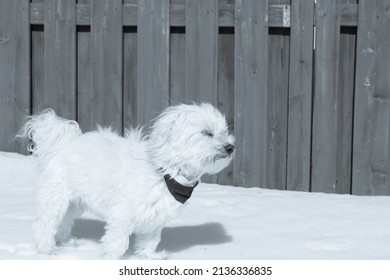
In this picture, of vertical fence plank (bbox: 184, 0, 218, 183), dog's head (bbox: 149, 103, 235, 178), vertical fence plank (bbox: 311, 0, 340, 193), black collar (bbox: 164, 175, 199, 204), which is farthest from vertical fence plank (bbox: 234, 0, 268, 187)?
black collar (bbox: 164, 175, 199, 204)

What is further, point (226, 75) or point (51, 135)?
point (226, 75)

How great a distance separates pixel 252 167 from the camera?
691 cm

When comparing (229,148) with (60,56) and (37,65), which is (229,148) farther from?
(37,65)

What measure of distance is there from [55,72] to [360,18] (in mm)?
2981

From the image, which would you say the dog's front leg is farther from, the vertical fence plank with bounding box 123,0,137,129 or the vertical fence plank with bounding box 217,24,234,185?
the vertical fence plank with bounding box 123,0,137,129

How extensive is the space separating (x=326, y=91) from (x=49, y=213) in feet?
10.1

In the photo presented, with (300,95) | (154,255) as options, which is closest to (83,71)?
(300,95)

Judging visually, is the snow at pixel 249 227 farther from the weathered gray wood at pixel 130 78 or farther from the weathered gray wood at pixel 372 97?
the weathered gray wood at pixel 130 78

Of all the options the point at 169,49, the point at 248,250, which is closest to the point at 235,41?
the point at 169,49

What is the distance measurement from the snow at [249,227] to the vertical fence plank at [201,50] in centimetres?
89

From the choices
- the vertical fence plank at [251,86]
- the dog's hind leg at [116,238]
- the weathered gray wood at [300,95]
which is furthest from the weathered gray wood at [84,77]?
the dog's hind leg at [116,238]

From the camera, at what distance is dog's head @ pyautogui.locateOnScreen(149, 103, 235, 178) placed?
14.2 feet

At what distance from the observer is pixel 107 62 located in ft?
23.5

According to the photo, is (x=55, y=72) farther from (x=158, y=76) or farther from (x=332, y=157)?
(x=332, y=157)
